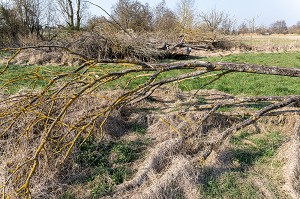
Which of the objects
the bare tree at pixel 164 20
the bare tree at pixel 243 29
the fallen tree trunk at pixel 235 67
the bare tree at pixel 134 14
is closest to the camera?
the fallen tree trunk at pixel 235 67

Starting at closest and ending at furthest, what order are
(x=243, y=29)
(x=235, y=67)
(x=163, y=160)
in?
1. (x=235, y=67)
2. (x=163, y=160)
3. (x=243, y=29)

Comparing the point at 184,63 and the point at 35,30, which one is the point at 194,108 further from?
the point at 35,30

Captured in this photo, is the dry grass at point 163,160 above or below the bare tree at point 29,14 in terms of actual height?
below

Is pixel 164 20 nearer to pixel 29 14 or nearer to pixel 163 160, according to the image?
pixel 29 14

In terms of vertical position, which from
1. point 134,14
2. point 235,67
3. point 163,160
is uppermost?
point 134,14

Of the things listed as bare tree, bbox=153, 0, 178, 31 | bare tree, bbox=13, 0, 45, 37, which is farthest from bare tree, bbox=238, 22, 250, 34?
bare tree, bbox=13, 0, 45, 37

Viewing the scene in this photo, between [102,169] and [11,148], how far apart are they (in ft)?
3.75

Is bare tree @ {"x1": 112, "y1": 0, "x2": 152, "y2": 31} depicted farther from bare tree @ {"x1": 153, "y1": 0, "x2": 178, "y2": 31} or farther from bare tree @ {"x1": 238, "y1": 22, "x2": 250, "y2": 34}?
bare tree @ {"x1": 238, "y1": 22, "x2": 250, "y2": 34}

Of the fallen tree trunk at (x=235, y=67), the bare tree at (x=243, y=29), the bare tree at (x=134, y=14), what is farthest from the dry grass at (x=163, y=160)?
the bare tree at (x=243, y=29)

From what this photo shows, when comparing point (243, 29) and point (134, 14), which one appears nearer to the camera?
point (134, 14)

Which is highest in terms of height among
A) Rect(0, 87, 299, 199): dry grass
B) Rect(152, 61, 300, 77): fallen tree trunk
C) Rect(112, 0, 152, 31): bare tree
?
Rect(112, 0, 152, 31): bare tree

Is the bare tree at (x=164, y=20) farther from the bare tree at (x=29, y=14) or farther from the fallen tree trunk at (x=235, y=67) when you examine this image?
the fallen tree trunk at (x=235, y=67)

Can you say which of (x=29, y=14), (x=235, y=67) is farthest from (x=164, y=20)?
(x=235, y=67)

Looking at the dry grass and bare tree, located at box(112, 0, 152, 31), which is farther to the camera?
bare tree, located at box(112, 0, 152, 31)
